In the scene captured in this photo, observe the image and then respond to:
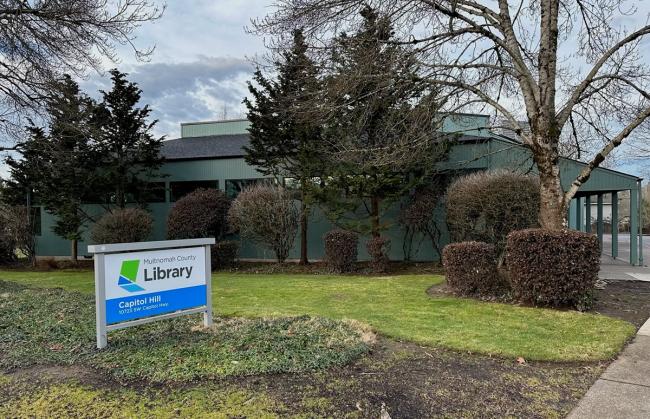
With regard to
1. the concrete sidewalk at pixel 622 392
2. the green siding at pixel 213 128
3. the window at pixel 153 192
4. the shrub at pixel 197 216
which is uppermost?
the green siding at pixel 213 128

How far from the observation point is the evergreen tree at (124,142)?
18375mm

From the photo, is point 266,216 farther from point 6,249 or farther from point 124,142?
point 6,249

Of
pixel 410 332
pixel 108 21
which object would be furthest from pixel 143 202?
pixel 410 332

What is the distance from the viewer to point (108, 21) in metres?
11.3

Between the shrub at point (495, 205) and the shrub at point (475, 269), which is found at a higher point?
the shrub at point (495, 205)

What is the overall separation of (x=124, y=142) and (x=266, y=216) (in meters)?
7.85

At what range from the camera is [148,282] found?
5.30 m

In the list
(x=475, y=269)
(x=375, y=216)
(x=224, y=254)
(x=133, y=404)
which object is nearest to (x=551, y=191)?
(x=475, y=269)

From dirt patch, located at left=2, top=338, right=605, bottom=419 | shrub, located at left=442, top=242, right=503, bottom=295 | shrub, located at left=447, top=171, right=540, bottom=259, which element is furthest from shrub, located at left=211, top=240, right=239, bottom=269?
dirt patch, located at left=2, top=338, right=605, bottom=419

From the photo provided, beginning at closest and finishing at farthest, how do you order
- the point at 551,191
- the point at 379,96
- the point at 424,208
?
1. the point at 551,191
2. the point at 379,96
3. the point at 424,208

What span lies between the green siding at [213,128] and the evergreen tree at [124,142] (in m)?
6.91

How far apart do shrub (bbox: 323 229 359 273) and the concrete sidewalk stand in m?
9.03

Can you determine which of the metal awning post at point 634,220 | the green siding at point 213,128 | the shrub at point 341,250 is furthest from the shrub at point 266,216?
the green siding at point 213,128

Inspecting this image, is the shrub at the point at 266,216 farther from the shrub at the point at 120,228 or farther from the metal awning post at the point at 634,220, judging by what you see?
the metal awning post at the point at 634,220
